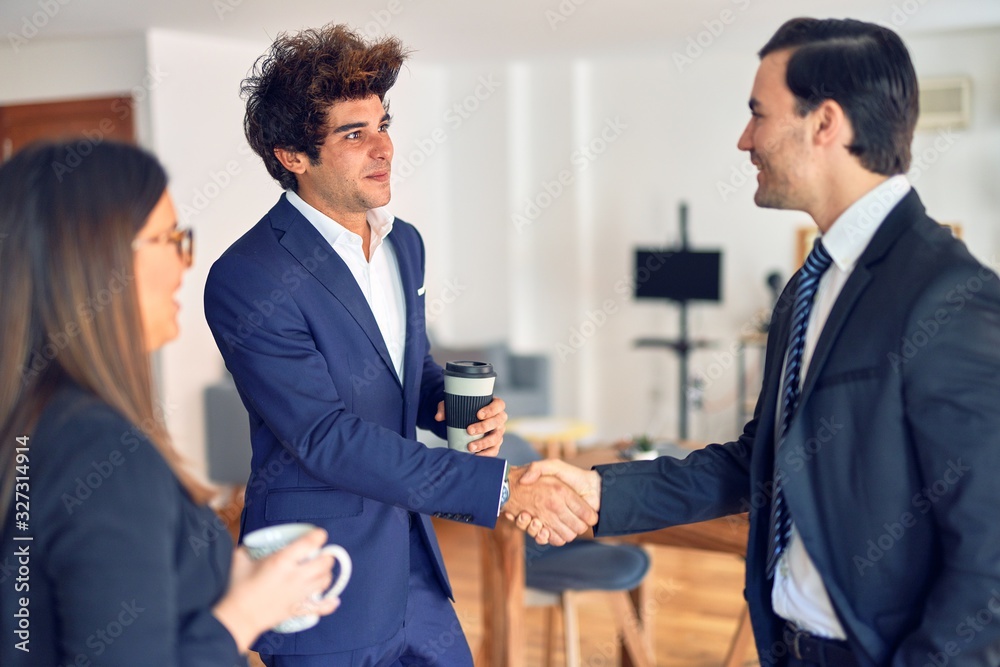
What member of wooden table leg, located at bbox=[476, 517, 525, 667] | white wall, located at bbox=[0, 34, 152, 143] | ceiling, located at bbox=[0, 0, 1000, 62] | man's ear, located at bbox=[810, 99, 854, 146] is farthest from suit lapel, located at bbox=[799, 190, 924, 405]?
white wall, located at bbox=[0, 34, 152, 143]

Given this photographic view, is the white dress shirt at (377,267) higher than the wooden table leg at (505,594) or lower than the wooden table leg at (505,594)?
higher

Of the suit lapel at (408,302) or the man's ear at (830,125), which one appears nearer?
the man's ear at (830,125)

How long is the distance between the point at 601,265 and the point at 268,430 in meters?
5.50

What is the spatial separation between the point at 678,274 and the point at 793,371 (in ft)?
16.2

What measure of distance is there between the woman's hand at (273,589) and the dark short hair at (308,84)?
97cm

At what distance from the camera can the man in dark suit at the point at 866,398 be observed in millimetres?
1262

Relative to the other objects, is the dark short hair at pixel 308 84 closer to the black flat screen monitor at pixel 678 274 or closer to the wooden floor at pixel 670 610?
the wooden floor at pixel 670 610

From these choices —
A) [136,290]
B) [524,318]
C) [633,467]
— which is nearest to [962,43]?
[524,318]

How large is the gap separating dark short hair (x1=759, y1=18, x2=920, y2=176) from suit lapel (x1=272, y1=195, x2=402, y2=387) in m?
0.89

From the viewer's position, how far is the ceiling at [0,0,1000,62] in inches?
185

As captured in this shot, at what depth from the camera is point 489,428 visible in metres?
1.98

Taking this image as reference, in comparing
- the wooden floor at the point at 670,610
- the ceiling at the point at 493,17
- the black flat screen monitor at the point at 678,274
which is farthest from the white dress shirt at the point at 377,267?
the black flat screen monitor at the point at 678,274

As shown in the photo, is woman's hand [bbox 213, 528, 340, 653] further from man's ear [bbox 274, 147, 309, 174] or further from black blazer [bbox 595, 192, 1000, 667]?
man's ear [bbox 274, 147, 309, 174]

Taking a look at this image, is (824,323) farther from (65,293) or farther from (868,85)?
(65,293)
